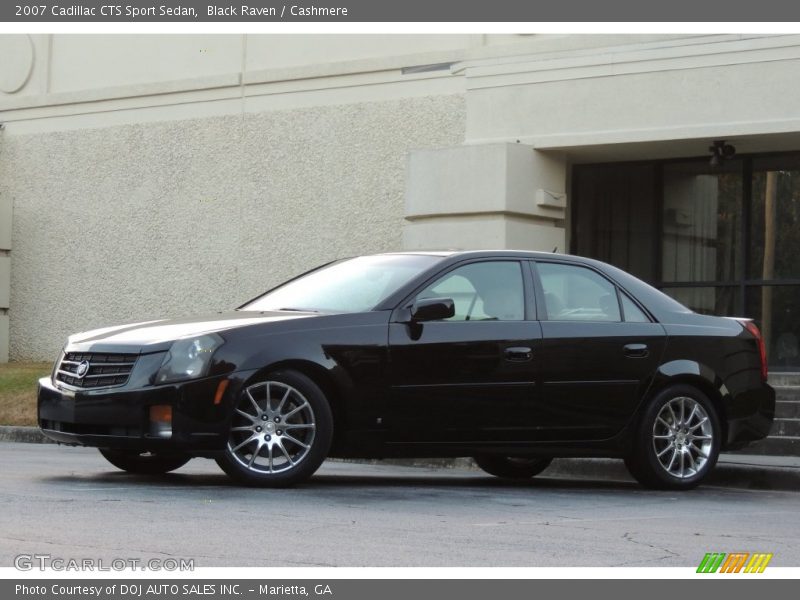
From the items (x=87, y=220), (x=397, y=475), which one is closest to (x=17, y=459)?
(x=397, y=475)

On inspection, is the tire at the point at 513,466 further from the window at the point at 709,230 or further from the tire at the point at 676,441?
the window at the point at 709,230

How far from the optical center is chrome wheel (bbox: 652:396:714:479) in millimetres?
10289

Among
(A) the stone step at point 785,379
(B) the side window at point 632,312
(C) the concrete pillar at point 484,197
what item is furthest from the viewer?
(C) the concrete pillar at point 484,197

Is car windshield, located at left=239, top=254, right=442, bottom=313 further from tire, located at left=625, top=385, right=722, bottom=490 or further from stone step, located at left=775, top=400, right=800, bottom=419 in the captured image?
stone step, located at left=775, top=400, right=800, bottom=419

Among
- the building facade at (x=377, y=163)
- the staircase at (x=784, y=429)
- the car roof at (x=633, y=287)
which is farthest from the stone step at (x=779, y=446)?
the building facade at (x=377, y=163)

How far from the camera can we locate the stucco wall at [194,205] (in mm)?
19344

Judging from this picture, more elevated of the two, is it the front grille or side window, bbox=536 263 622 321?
side window, bbox=536 263 622 321

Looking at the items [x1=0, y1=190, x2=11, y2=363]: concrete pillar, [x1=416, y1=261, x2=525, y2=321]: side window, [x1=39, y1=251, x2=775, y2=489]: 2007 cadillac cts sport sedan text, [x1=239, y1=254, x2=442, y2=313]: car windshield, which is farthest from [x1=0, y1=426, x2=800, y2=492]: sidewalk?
[x1=0, y1=190, x2=11, y2=363]: concrete pillar

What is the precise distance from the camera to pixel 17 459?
11625 millimetres

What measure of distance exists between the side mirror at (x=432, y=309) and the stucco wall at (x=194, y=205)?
30.3 ft

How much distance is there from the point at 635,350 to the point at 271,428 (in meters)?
2.63

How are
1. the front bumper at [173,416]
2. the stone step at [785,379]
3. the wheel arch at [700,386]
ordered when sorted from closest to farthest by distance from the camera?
the front bumper at [173,416]
the wheel arch at [700,386]
the stone step at [785,379]

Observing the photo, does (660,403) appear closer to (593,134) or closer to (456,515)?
(456,515)

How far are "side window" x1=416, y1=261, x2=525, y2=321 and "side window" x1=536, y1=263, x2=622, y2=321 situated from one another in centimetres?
22
